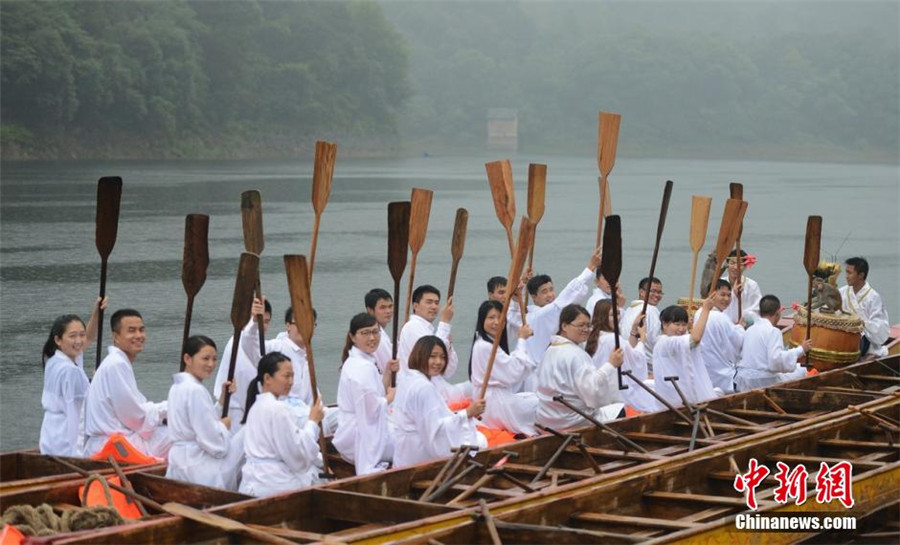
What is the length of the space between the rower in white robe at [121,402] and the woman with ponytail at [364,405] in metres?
1.00

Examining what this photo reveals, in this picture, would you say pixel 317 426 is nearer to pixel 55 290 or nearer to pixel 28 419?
pixel 28 419

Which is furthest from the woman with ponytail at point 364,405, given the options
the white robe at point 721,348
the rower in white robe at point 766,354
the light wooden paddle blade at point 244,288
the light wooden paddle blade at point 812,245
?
the light wooden paddle blade at point 812,245

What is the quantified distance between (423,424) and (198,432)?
1246mm

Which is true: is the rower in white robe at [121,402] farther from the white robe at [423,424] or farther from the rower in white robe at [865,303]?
the rower in white robe at [865,303]

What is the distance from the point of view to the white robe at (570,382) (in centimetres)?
738

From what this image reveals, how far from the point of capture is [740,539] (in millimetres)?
5805

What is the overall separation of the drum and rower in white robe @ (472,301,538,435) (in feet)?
9.74

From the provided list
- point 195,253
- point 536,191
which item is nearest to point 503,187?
point 536,191

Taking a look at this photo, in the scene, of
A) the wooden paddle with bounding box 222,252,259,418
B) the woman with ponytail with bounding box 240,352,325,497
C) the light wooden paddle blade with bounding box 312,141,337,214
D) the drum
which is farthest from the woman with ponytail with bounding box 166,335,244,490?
the drum

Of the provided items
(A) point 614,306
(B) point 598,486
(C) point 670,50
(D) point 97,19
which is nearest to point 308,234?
(A) point 614,306

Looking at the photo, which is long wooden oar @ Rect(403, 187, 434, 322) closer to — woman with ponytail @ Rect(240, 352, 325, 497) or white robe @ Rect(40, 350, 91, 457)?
white robe @ Rect(40, 350, 91, 457)

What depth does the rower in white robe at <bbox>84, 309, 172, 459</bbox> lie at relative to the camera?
22.8 ft

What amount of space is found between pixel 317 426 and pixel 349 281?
15181 millimetres

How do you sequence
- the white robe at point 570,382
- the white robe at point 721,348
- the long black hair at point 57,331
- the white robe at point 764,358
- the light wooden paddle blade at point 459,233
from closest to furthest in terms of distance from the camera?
the long black hair at point 57,331 → the white robe at point 570,382 → the light wooden paddle blade at point 459,233 → the white robe at point 764,358 → the white robe at point 721,348
